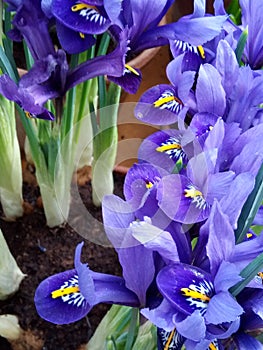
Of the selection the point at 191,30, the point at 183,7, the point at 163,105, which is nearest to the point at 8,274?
the point at 163,105

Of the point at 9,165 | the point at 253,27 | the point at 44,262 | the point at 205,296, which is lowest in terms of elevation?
the point at 44,262

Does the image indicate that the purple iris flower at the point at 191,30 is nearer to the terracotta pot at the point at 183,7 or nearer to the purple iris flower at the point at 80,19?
the purple iris flower at the point at 80,19

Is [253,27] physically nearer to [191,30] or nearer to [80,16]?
[191,30]

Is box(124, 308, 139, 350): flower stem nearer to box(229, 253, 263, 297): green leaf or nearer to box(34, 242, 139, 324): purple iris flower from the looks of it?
box(34, 242, 139, 324): purple iris flower

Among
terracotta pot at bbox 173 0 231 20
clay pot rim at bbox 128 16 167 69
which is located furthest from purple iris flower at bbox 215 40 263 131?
terracotta pot at bbox 173 0 231 20

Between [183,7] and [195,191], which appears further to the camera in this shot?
[183,7]

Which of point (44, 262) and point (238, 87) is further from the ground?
point (238, 87)
